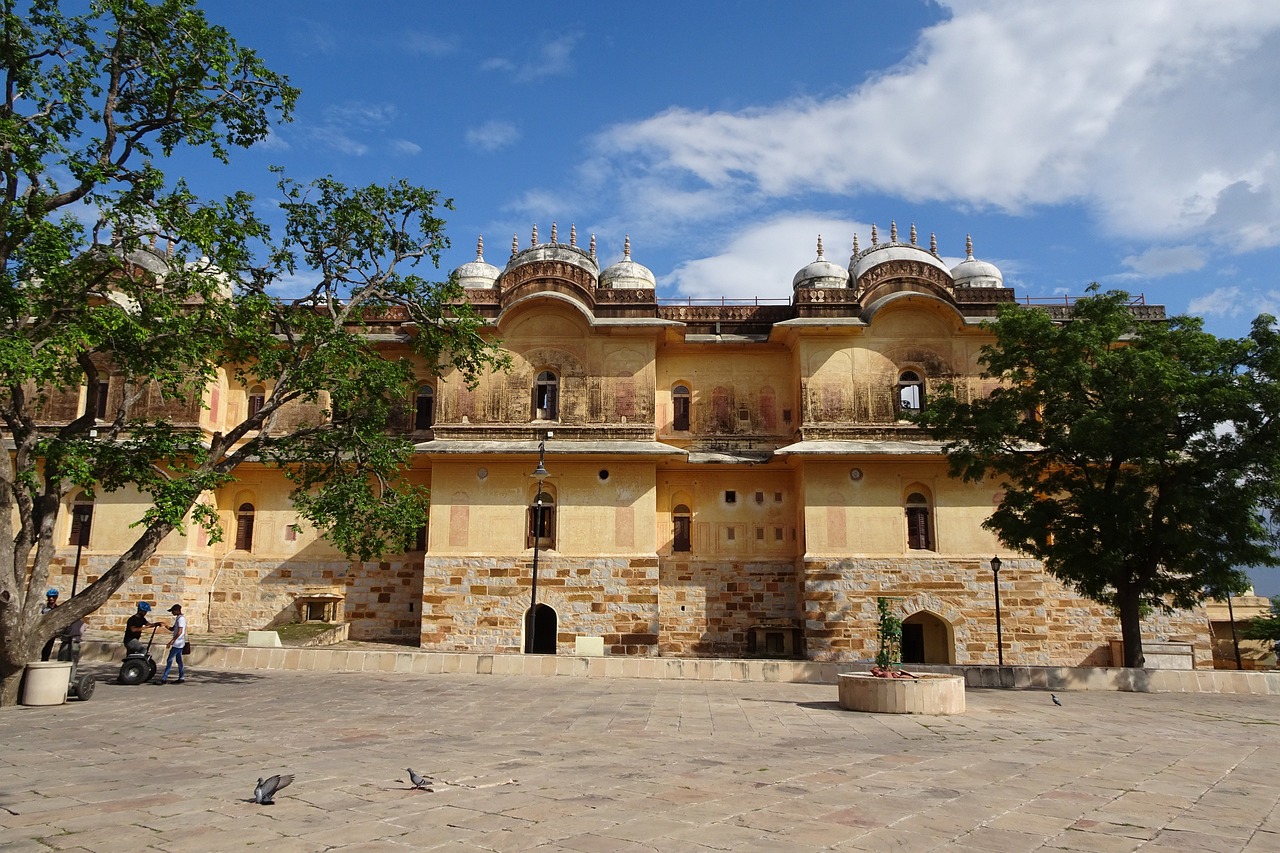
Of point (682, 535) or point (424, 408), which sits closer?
point (682, 535)

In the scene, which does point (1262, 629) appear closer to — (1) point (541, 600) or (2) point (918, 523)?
(2) point (918, 523)

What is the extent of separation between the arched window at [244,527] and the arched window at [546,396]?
7.95m

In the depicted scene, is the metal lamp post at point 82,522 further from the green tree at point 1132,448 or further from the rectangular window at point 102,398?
the green tree at point 1132,448

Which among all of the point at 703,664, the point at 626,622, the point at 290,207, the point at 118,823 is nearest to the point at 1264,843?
the point at 118,823

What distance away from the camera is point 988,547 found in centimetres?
2133

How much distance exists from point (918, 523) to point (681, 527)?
5.80 metres

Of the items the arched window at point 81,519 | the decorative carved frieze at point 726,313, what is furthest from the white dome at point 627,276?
the arched window at point 81,519

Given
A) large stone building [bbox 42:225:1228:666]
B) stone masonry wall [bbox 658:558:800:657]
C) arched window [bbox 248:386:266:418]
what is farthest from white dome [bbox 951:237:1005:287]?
arched window [bbox 248:386:266:418]

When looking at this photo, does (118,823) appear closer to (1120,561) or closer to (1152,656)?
(1120,561)

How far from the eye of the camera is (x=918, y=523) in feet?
71.2

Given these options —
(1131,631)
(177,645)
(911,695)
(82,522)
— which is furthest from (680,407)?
(82,522)

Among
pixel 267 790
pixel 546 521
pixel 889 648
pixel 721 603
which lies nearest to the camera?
pixel 267 790

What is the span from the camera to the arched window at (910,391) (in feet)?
73.5

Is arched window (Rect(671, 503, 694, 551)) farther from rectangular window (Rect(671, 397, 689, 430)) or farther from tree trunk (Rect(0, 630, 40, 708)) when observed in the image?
tree trunk (Rect(0, 630, 40, 708))
